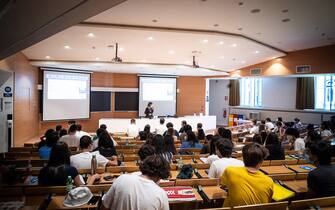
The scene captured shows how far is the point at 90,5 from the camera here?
331 centimetres

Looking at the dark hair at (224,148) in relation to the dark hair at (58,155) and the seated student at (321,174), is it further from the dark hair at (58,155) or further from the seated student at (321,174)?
the dark hair at (58,155)

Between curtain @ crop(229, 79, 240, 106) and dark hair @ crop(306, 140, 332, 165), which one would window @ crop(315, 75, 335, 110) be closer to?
curtain @ crop(229, 79, 240, 106)

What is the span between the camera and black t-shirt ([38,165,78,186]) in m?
2.75

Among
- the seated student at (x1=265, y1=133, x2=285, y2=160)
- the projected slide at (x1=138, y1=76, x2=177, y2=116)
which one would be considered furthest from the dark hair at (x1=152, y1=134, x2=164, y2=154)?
the projected slide at (x1=138, y1=76, x2=177, y2=116)

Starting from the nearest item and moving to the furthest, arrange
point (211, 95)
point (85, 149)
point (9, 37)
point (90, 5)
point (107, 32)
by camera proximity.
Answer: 1. point (90, 5)
2. point (85, 149)
3. point (9, 37)
4. point (107, 32)
5. point (211, 95)

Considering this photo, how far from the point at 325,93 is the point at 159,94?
9.49 meters

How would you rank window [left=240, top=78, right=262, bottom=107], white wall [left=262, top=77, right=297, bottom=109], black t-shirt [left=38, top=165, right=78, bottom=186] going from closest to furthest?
black t-shirt [left=38, top=165, right=78, bottom=186] < white wall [left=262, top=77, right=297, bottom=109] < window [left=240, top=78, right=262, bottom=107]

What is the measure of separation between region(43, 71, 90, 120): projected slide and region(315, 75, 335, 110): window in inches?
507

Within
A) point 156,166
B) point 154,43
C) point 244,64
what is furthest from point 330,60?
point 156,166

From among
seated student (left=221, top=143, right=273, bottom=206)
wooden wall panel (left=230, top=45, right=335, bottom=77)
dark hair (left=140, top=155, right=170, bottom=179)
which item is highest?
wooden wall panel (left=230, top=45, right=335, bottom=77)

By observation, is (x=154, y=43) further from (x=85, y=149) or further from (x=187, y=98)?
(x=187, y=98)

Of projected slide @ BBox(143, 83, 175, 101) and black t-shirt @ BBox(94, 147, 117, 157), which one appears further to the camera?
projected slide @ BBox(143, 83, 175, 101)

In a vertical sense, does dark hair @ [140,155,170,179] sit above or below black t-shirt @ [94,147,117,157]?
above

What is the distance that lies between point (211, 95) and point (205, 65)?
615cm
